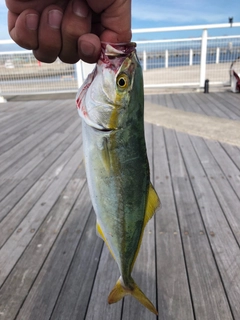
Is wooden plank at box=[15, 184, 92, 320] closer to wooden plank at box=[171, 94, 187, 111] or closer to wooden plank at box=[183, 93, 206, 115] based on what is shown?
wooden plank at box=[183, 93, 206, 115]

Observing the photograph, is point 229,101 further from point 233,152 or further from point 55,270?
point 55,270

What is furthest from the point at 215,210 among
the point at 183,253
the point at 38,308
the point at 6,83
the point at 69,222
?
the point at 6,83

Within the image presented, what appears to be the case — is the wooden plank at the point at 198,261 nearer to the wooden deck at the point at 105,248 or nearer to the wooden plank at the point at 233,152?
the wooden deck at the point at 105,248

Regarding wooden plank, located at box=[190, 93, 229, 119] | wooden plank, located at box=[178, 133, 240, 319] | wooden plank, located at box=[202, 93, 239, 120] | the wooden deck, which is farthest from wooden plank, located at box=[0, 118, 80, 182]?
wooden plank, located at box=[202, 93, 239, 120]

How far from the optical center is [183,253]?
230 cm

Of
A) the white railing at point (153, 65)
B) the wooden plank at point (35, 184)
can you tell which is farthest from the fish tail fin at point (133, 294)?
the white railing at point (153, 65)

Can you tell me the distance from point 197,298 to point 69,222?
133cm

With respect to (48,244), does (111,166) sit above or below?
above

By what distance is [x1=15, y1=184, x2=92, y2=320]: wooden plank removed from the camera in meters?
1.91

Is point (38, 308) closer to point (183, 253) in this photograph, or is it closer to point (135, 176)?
point (183, 253)

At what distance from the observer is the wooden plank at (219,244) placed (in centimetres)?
191

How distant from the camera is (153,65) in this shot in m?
9.82

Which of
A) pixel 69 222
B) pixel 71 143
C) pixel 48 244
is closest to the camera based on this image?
pixel 48 244

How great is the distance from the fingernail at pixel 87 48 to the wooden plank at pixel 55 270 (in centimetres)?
164
